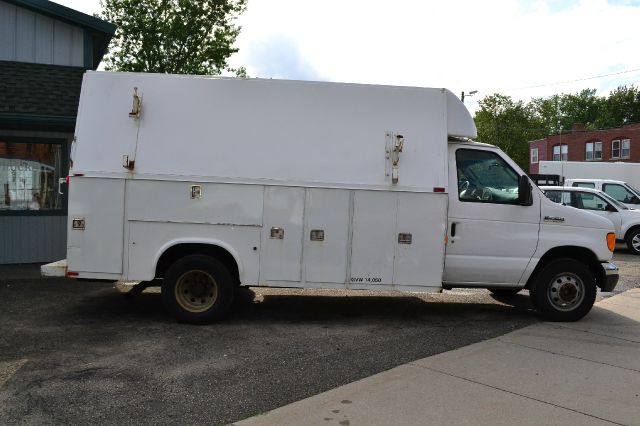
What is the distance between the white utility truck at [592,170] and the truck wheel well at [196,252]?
1819 centimetres

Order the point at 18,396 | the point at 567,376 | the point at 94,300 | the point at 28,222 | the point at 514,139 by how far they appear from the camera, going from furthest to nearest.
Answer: the point at 514,139 → the point at 28,222 → the point at 94,300 → the point at 567,376 → the point at 18,396

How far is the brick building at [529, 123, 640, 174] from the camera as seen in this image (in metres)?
45.1

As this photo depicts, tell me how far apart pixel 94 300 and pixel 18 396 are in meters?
3.62

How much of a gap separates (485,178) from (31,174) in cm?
858

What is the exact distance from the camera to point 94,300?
7863 millimetres

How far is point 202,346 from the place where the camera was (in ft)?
18.9

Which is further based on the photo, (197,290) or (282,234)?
(197,290)

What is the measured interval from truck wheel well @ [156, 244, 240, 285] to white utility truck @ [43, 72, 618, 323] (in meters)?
0.02

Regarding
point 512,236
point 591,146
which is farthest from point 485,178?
point 591,146

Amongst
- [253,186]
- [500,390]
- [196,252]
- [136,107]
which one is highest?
[136,107]

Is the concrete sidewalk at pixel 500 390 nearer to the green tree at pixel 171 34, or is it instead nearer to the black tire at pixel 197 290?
the black tire at pixel 197 290

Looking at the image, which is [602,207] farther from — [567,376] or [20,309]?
[20,309]

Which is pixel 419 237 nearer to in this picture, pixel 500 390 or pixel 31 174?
pixel 500 390

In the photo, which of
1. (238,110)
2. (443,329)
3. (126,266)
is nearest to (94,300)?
(126,266)
